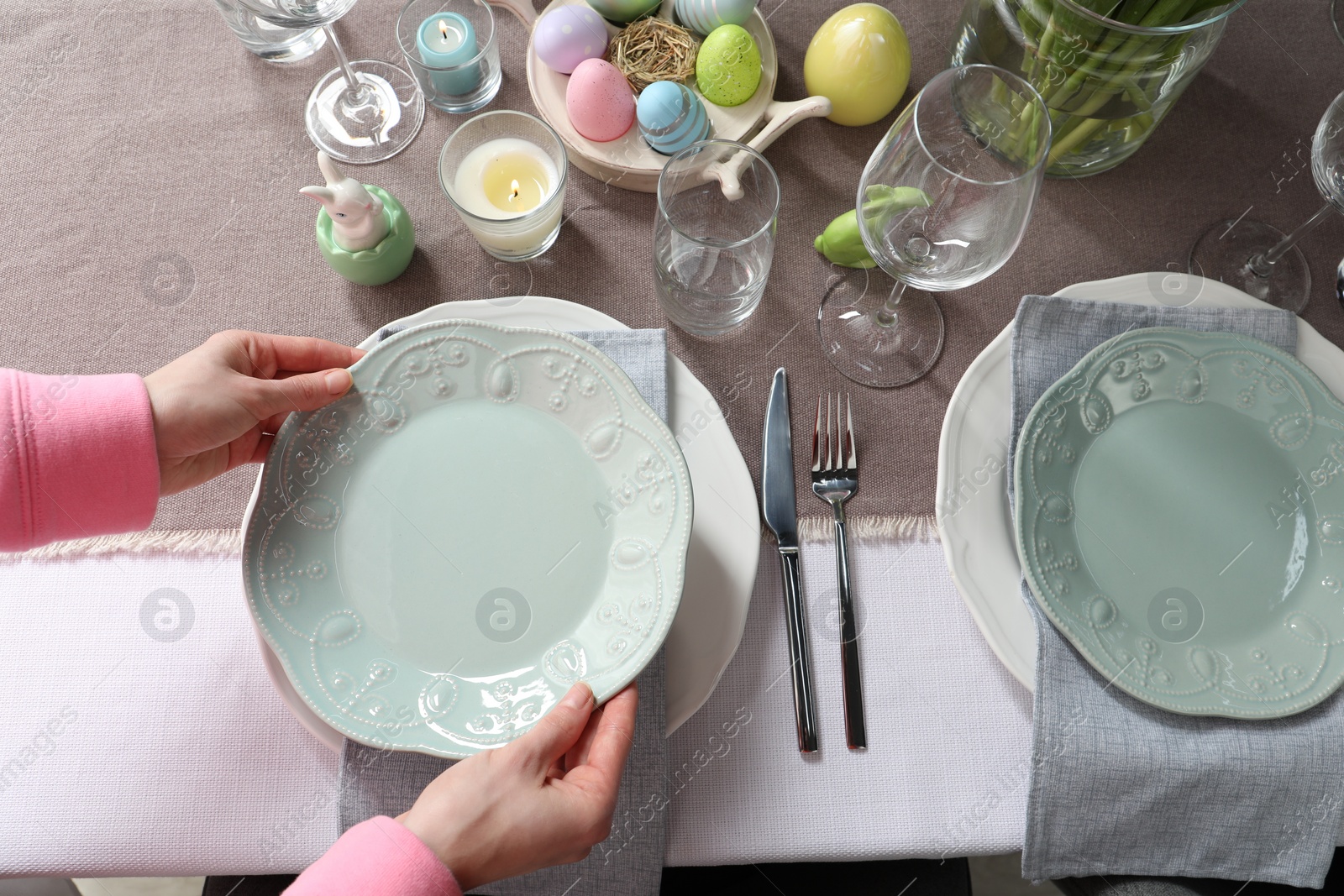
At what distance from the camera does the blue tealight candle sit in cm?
78

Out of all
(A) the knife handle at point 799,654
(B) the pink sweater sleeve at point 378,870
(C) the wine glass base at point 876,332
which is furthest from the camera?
(C) the wine glass base at point 876,332

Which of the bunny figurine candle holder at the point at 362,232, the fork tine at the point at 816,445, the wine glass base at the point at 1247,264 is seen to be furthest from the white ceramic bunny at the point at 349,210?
the wine glass base at the point at 1247,264

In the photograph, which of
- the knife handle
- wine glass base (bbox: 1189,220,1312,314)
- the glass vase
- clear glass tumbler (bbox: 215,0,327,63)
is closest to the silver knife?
the knife handle

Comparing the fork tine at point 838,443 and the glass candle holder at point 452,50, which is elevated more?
the glass candle holder at point 452,50

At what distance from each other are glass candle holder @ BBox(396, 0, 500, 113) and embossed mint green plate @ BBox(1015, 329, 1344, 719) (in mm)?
625

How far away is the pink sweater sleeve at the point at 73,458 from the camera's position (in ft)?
1.96

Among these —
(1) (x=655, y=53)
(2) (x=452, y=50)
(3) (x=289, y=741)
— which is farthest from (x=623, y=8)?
(3) (x=289, y=741)

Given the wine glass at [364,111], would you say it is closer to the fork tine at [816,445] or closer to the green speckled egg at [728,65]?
the green speckled egg at [728,65]

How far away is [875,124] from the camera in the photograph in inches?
32.4

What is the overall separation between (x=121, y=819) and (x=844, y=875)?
672 millimetres

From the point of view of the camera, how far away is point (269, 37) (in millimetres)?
833

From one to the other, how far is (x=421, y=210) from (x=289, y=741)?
0.51 metres

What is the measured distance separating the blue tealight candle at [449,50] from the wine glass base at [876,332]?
42 centimetres

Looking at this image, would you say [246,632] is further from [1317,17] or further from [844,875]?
[1317,17]
